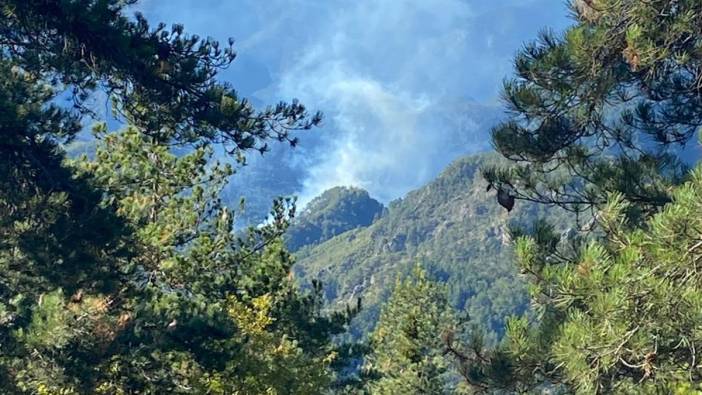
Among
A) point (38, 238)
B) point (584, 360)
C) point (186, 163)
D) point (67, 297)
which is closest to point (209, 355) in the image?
point (67, 297)

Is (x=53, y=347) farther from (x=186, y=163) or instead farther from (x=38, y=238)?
(x=186, y=163)

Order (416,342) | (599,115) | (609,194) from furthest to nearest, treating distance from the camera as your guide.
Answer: (416,342) < (599,115) < (609,194)

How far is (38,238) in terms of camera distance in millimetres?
8852

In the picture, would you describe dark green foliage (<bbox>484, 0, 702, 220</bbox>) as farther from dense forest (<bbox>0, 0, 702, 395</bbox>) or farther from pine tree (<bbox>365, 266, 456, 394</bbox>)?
pine tree (<bbox>365, 266, 456, 394</bbox>)

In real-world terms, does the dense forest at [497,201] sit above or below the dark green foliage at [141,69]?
below

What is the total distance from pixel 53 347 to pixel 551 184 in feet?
18.3

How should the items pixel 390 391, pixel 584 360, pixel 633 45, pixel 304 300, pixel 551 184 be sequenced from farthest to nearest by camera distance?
pixel 390 391 < pixel 304 300 < pixel 551 184 < pixel 633 45 < pixel 584 360

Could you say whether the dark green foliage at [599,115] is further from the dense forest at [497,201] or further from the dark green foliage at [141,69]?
the dark green foliage at [141,69]

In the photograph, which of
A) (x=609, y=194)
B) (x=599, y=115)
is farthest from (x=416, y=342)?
(x=609, y=194)

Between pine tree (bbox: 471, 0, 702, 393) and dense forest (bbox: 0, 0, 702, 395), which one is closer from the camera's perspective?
pine tree (bbox: 471, 0, 702, 393)

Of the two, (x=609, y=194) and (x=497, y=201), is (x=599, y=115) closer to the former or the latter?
(x=497, y=201)

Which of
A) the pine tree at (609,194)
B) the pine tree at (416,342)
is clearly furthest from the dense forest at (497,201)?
the pine tree at (416,342)

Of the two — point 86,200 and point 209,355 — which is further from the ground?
point 86,200

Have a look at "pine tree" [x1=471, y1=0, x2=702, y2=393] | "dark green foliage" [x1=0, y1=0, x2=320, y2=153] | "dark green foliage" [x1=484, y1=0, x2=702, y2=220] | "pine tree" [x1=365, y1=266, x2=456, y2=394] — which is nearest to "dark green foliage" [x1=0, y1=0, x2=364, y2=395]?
"dark green foliage" [x1=0, y1=0, x2=320, y2=153]
